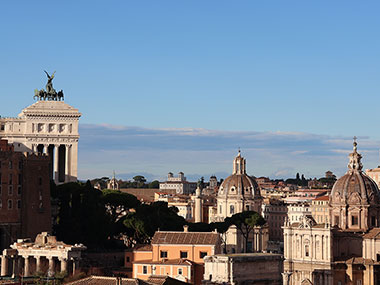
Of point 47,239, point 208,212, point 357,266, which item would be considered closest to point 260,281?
point 357,266

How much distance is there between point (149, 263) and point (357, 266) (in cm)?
1566

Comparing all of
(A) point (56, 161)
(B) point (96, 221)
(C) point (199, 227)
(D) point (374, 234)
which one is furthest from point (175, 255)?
(A) point (56, 161)

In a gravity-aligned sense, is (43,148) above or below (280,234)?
above

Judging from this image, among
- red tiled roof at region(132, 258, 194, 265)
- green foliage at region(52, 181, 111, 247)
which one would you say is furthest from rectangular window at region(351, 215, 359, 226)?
green foliage at region(52, 181, 111, 247)

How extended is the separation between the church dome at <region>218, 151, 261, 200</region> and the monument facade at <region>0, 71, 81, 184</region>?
3534 centimetres

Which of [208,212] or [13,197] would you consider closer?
[13,197]

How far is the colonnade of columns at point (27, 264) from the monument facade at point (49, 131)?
97.8 ft

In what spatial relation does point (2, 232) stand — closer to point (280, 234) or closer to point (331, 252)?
point (331, 252)

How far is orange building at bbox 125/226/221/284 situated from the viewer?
2586 inches

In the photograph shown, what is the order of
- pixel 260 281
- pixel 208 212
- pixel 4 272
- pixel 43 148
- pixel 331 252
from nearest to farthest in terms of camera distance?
pixel 260 281 → pixel 4 272 → pixel 331 252 → pixel 43 148 → pixel 208 212

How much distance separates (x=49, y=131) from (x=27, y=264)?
3241cm

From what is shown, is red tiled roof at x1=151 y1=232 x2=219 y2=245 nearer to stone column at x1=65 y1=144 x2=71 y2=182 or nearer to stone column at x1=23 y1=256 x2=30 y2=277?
stone column at x1=23 y1=256 x2=30 y2=277

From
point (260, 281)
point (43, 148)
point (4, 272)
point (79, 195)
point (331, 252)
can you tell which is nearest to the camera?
point (260, 281)

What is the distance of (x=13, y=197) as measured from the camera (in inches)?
3002
